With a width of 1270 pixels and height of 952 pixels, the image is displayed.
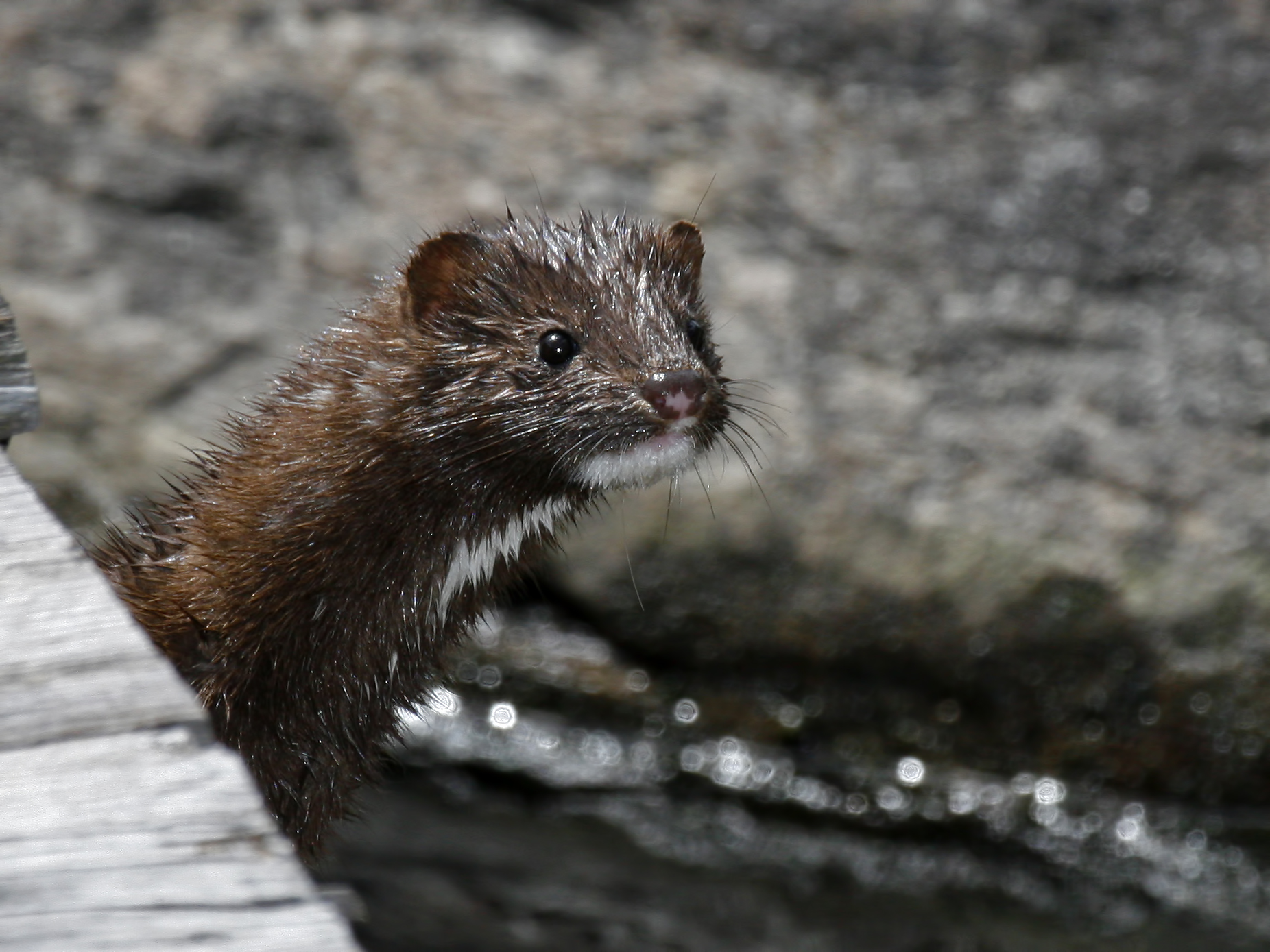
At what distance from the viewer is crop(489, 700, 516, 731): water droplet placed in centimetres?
645

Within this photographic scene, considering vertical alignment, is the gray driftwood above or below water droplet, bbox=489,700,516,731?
above

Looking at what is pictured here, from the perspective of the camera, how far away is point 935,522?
6.02 meters

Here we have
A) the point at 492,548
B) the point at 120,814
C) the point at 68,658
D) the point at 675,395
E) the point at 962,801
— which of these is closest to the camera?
the point at 120,814

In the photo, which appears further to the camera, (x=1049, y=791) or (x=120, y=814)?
(x=1049, y=791)

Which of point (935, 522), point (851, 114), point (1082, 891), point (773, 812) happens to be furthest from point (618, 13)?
point (1082, 891)

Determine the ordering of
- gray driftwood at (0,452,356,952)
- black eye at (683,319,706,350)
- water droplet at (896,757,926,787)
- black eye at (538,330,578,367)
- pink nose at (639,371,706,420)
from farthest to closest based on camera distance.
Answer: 1. water droplet at (896,757,926,787)
2. black eye at (683,319,706,350)
3. black eye at (538,330,578,367)
4. pink nose at (639,371,706,420)
5. gray driftwood at (0,452,356,952)

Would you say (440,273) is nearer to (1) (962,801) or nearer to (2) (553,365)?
(2) (553,365)

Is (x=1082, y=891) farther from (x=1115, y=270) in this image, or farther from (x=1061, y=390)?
(x=1115, y=270)

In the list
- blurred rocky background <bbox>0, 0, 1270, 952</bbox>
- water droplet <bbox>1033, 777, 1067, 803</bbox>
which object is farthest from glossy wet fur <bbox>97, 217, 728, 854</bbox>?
water droplet <bbox>1033, 777, 1067, 803</bbox>

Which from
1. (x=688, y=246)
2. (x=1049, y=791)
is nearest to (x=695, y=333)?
(x=688, y=246)

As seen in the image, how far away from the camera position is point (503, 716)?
21.2 ft

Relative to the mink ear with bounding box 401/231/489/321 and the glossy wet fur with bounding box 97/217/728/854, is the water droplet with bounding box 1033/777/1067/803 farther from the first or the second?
the mink ear with bounding box 401/231/489/321

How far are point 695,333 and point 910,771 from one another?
3614 millimetres

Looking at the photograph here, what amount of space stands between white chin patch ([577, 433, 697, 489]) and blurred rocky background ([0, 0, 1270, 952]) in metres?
3.00
